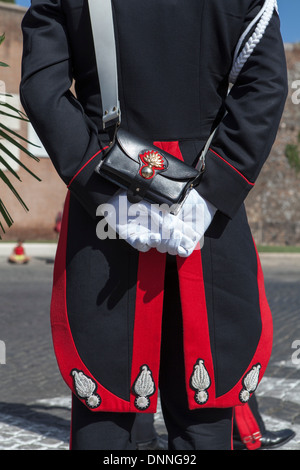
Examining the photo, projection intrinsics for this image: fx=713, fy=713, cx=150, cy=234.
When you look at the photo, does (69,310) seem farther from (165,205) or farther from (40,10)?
(40,10)

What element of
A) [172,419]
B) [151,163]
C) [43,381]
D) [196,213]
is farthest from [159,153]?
[43,381]

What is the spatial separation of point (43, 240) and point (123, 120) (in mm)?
20144

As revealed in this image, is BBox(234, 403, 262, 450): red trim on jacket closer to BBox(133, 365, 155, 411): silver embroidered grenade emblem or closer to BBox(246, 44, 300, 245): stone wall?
BBox(133, 365, 155, 411): silver embroidered grenade emblem

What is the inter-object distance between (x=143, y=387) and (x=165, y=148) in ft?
2.12

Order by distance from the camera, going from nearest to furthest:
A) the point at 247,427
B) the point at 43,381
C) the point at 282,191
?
the point at 247,427
the point at 43,381
the point at 282,191

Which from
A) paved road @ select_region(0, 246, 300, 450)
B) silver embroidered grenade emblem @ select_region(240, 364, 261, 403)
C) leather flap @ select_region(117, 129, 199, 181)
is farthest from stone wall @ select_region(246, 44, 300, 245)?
leather flap @ select_region(117, 129, 199, 181)

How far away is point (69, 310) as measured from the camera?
6.25 feet

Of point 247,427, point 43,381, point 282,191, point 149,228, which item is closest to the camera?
point 149,228

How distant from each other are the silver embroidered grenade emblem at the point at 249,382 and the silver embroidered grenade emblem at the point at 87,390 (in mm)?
392

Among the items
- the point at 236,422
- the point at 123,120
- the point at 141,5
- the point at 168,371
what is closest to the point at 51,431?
the point at 236,422

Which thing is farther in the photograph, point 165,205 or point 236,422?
point 236,422

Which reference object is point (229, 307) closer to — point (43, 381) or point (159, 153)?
point (159, 153)

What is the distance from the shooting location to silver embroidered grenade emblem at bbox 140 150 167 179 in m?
1.84

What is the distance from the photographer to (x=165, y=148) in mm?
1950
